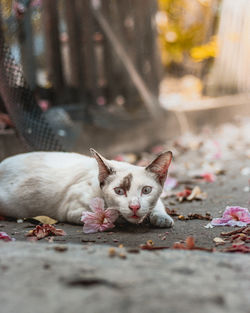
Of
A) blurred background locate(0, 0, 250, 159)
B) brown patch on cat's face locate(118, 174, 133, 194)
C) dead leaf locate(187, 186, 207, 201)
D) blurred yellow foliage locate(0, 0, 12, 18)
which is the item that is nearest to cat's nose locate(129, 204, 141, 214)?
brown patch on cat's face locate(118, 174, 133, 194)

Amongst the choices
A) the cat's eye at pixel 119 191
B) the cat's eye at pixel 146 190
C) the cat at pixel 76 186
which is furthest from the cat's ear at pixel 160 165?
the cat's eye at pixel 119 191

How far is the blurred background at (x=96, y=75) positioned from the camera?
462cm

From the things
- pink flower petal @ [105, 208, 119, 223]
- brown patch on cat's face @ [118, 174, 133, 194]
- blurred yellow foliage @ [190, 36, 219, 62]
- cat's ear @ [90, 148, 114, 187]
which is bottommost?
pink flower petal @ [105, 208, 119, 223]

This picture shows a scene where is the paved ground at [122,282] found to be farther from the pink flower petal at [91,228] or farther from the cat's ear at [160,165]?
the cat's ear at [160,165]

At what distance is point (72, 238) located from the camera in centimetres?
295

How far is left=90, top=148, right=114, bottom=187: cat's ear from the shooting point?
3.06 m

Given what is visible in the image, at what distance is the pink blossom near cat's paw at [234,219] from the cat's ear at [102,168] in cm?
85

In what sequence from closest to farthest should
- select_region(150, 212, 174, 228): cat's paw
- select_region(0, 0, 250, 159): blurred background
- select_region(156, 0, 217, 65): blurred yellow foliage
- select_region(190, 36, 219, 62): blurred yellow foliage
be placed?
select_region(150, 212, 174, 228): cat's paw
select_region(0, 0, 250, 159): blurred background
select_region(190, 36, 219, 62): blurred yellow foliage
select_region(156, 0, 217, 65): blurred yellow foliage

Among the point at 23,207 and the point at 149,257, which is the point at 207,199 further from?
the point at 149,257

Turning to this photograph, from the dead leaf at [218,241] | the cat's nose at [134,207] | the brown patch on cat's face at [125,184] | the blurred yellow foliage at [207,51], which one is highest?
the blurred yellow foliage at [207,51]

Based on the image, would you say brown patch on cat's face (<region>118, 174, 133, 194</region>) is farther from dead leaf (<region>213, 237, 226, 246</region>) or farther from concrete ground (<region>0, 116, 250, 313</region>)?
dead leaf (<region>213, 237, 226, 246</region>)

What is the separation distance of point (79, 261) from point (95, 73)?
195 inches

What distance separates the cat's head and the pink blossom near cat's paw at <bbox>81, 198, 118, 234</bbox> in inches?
2.5

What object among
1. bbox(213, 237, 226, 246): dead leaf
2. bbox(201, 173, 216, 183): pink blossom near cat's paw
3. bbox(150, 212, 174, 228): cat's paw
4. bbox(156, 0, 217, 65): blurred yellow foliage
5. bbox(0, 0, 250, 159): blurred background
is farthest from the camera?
bbox(156, 0, 217, 65): blurred yellow foliage
